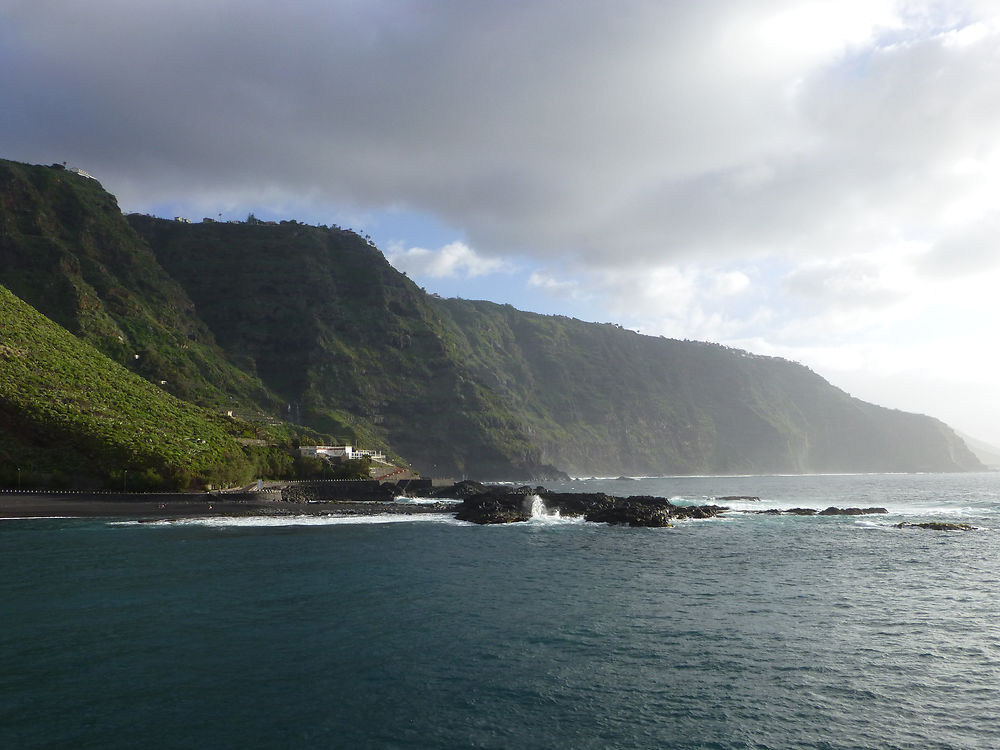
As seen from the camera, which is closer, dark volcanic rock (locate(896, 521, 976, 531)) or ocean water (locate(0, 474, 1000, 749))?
ocean water (locate(0, 474, 1000, 749))

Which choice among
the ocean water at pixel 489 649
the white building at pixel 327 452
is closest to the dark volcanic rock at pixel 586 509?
the ocean water at pixel 489 649

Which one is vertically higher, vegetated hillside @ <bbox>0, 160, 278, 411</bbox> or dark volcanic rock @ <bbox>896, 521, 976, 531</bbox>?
vegetated hillside @ <bbox>0, 160, 278, 411</bbox>

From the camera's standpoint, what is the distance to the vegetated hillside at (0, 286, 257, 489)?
88.5 meters

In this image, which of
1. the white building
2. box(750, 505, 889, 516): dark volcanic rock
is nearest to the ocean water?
box(750, 505, 889, 516): dark volcanic rock

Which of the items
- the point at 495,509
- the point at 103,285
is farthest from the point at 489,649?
the point at 103,285

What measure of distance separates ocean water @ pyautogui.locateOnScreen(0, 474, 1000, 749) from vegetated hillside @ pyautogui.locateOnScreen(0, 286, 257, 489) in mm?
40218

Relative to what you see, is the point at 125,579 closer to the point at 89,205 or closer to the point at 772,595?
the point at 772,595

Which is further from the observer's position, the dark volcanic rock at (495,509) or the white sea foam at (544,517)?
the white sea foam at (544,517)

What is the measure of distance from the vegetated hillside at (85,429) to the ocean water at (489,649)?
4022 cm

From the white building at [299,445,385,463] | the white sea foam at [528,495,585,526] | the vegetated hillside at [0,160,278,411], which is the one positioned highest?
the vegetated hillside at [0,160,278,411]

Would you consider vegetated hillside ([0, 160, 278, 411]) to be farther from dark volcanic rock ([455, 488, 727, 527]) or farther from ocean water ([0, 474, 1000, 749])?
ocean water ([0, 474, 1000, 749])

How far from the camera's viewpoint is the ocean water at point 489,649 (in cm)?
1903

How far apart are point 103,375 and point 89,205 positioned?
96880 millimetres

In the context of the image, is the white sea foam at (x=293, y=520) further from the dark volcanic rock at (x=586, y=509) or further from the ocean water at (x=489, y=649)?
the ocean water at (x=489, y=649)
